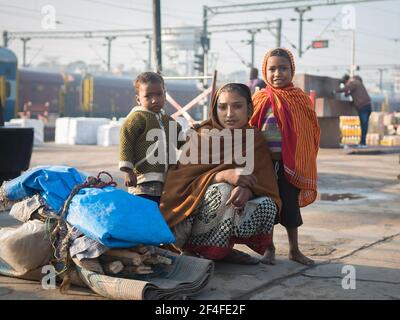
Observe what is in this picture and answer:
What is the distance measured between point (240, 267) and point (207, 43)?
22.4 meters

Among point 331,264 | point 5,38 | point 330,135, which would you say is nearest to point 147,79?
point 331,264

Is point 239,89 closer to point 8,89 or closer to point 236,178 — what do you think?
point 236,178

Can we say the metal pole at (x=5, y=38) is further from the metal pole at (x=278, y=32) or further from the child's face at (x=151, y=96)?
the child's face at (x=151, y=96)

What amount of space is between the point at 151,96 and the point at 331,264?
5.43 feet

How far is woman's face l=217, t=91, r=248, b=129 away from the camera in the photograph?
4109mm

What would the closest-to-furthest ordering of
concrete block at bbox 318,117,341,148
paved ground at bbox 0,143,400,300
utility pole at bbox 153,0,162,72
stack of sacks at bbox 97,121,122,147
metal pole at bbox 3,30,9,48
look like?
paved ground at bbox 0,143,400,300 → utility pole at bbox 153,0,162,72 → concrete block at bbox 318,117,341,148 → stack of sacks at bbox 97,121,122,147 → metal pole at bbox 3,30,9,48

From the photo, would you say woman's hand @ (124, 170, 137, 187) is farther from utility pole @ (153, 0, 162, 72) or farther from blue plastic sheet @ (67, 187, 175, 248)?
utility pole @ (153, 0, 162, 72)

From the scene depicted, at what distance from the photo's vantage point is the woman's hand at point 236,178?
12.9 feet

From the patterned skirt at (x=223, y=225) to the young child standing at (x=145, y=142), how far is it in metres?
0.38

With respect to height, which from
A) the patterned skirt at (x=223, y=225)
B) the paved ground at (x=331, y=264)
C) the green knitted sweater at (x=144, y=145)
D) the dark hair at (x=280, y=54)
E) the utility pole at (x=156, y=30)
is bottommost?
the paved ground at (x=331, y=264)

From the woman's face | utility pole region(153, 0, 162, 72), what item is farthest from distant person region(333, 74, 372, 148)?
the woman's face

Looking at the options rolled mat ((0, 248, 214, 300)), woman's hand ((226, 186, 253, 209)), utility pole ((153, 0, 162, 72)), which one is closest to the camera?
rolled mat ((0, 248, 214, 300))

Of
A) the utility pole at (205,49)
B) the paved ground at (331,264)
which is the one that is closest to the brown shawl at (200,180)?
the paved ground at (331,264)

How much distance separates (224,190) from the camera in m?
3.97
